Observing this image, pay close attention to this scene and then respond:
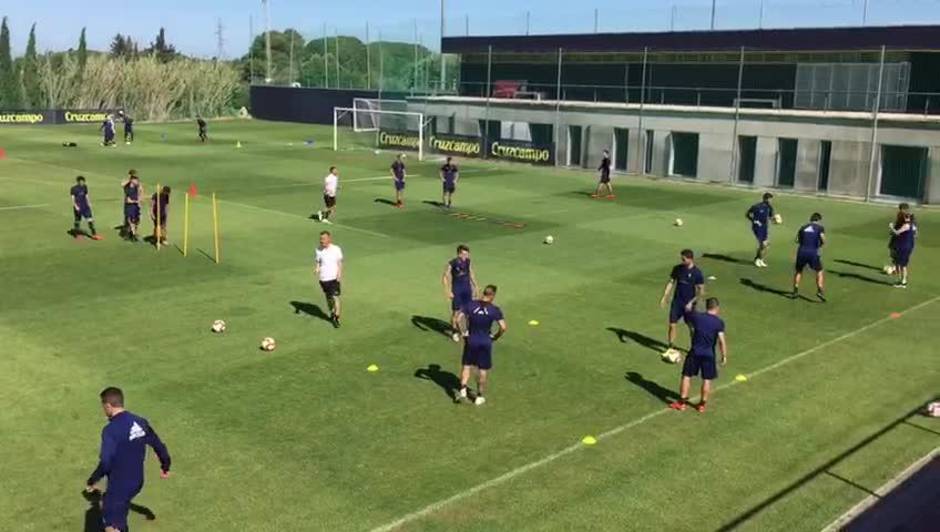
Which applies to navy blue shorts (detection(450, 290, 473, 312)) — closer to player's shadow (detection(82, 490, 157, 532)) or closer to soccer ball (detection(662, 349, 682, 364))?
soccer ball (detection(662, 349, 682, 364))

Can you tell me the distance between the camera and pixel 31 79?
262 ft

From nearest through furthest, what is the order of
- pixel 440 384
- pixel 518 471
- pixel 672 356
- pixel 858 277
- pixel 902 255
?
pixel 518 471
pixel 440 384
pixel 672 356
pixel 902 255
pixel 858 277

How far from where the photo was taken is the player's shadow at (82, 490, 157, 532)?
8.95m

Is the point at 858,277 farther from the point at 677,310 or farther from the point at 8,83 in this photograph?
the point at 8,83

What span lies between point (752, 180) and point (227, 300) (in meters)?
29.8

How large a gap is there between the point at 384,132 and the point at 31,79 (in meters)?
43.2

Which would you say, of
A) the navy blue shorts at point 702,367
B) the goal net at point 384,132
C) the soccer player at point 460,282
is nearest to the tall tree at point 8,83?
the goal net at point 384,132

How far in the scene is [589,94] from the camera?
2174 inches

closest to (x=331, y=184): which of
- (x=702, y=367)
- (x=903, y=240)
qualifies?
(x=903, y=240)

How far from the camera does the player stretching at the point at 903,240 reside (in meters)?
19.8

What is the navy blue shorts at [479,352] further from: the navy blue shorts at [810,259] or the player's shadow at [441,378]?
the navy blue shorts at [810,259]

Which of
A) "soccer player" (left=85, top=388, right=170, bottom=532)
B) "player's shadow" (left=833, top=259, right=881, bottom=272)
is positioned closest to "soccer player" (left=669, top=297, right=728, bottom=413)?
"soccer player" (left=85, top=388, right=170, bottom=532)

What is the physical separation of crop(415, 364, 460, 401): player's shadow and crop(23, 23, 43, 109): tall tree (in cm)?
7791

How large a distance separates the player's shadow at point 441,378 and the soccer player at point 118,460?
5488 millimetres
